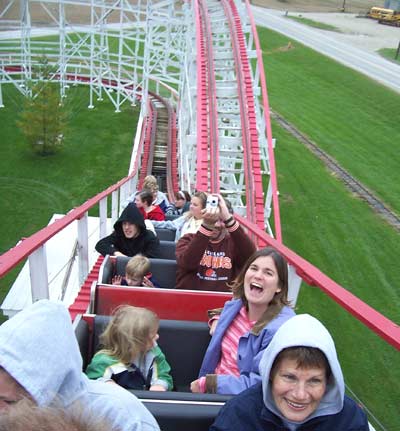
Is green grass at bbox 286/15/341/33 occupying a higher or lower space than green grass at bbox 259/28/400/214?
higher

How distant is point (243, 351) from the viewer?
2412mm

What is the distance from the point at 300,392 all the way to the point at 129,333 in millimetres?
934

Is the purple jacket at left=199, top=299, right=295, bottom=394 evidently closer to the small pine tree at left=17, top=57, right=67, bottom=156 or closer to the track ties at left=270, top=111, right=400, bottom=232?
the track ties at left=270, top=111, right=400, bottom=232

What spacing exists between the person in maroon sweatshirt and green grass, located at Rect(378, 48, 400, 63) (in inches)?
1239

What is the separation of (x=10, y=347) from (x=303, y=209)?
1342 cm

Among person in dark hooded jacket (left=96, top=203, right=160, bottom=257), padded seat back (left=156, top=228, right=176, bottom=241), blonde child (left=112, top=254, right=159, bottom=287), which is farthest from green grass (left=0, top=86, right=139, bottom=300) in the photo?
blonde child (left=112, top=254, right=159, bottom=287)

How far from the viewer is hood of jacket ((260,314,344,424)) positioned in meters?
1.69

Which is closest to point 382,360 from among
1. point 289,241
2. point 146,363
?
point 289,241

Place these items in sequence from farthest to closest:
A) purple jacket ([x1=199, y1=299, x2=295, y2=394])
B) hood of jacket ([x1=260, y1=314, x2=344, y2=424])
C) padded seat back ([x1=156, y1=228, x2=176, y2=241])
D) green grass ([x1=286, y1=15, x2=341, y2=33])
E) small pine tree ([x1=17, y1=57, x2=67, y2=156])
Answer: green grass ([x1=286, y1=15, x2=341, y2=33]), small pine tree ([x1=17, y1=57, x2=67, y2=156]), padded seat back ([x1=156, y1=228, x2=176, y2=241]), purple jacket ([x1=199, y1=299, x2=295, y2=394]), hood of jacket ([x1=260, y1=314, x2=344, y2=424])

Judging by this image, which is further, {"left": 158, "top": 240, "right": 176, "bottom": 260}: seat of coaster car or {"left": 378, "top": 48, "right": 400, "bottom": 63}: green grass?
{"left": 378, "top": 48, "right": 400, "bottom": 63}: green grass

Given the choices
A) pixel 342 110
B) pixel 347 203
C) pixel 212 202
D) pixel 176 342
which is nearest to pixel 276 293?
pixel 176 342

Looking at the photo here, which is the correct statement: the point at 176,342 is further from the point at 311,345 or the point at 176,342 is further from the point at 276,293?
the point at 311,345

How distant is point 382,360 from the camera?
8484mm

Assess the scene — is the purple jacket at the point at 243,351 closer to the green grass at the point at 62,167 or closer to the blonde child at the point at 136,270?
the blonde child at the point at 136,270
